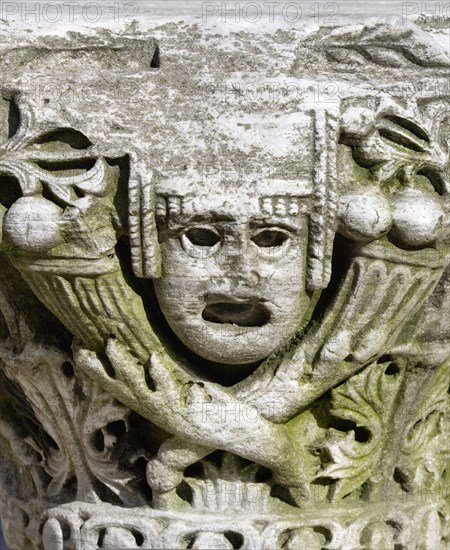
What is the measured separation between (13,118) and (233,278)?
0.46 m

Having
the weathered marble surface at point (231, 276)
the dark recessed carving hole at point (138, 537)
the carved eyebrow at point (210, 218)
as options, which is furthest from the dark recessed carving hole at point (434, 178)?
the dark recessed carving hole at point (138, 537)

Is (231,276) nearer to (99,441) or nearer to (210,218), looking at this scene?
(210,218)

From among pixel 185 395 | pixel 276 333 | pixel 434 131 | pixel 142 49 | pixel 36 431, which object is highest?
pixel 142 49

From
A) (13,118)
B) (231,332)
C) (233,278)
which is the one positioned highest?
(13,118)

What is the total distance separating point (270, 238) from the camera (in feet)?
5.54

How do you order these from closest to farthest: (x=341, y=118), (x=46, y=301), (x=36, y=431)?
(x=341, y=118) → (x=46, y=301) → (x=36, y=431)

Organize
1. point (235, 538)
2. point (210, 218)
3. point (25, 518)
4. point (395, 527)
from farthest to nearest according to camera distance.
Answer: point (25, 518) < point (395, 527) < point (235, 538) < point (210, 218)

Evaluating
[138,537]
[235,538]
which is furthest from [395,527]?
[138,537]

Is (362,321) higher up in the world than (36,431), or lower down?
higher up

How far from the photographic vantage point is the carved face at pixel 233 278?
1.65 metres

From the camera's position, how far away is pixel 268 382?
1.81 meters

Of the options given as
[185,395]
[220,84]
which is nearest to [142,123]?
[220,84]

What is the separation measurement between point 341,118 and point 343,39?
219mm

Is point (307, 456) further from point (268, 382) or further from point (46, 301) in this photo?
point (46, 301)
